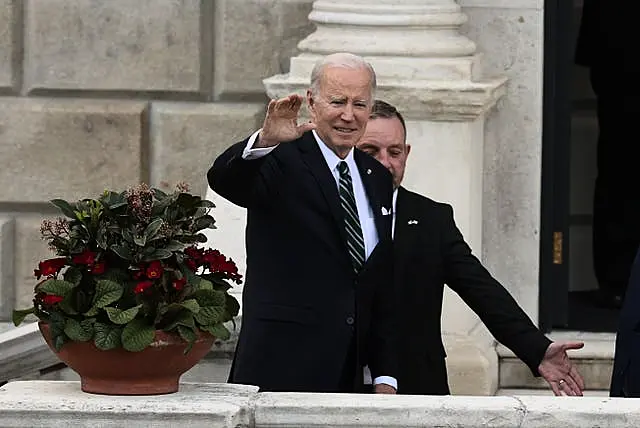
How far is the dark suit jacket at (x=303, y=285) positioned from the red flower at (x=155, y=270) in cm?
76

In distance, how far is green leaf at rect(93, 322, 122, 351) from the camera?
13.8 feet

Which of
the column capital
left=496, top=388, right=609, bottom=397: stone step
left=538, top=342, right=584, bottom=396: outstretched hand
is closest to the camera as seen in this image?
left=538, top=342, right=584, bottom=396: outstretched hand

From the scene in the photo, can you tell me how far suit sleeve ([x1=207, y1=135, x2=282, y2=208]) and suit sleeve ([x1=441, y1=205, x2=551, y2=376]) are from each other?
688 mm

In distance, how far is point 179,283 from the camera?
4301 millimetres

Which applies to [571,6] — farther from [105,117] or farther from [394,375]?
A: [394,375]

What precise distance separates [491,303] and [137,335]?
148 centimetres

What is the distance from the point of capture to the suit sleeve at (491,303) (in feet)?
17.5

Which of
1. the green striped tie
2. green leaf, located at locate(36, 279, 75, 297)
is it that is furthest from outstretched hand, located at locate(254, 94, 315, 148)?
green leaf, located at locate(36, 279, 75, 297)

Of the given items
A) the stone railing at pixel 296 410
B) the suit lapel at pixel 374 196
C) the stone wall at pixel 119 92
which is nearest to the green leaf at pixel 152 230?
the stone railing at pixel 296 410

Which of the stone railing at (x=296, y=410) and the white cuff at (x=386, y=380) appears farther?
the white cuff at (x=386, y=380)

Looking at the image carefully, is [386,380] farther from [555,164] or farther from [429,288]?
[555,164]

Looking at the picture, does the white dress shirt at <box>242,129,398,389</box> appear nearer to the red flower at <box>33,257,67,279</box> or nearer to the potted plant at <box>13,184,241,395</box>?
the potted plant at <box>13,184,241,395</box>

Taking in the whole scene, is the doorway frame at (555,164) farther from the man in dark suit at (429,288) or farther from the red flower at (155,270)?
the red flower at (155,270)

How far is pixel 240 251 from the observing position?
6699 mm
